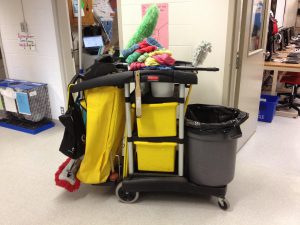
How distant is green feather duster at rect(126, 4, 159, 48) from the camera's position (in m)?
1.84

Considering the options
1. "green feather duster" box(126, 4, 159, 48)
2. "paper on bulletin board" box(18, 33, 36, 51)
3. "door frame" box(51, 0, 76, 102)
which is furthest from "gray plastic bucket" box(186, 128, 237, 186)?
"paper on bulletin board" box(18, 33, 36, 51)

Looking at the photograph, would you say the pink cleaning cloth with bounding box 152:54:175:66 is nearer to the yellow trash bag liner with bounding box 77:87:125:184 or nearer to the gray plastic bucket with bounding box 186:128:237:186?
the yellow trash bag liner with bounding box 77:87:125:184

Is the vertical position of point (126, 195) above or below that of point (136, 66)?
below

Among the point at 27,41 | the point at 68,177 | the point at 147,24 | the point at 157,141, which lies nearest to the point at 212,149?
the point at 157,141

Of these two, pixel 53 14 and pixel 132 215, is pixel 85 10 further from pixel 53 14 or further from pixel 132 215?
pixel 132 215

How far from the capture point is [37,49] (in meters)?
3.27

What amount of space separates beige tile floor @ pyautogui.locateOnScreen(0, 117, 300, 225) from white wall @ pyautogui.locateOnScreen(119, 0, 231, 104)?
766 millimetres

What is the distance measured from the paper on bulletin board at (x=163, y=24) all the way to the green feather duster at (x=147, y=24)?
0.38 metres

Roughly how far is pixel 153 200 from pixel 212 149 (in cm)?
62

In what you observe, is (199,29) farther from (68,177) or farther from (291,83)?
(291,83)

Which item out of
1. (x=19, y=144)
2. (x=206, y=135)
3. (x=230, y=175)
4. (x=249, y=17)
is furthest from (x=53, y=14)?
(x=230, y=175)

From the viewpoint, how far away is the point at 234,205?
77.3 inches

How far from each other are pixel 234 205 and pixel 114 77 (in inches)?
49.3

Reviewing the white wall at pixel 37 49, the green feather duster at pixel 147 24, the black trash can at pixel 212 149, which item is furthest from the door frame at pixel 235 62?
the white wall at pixel 37 49
